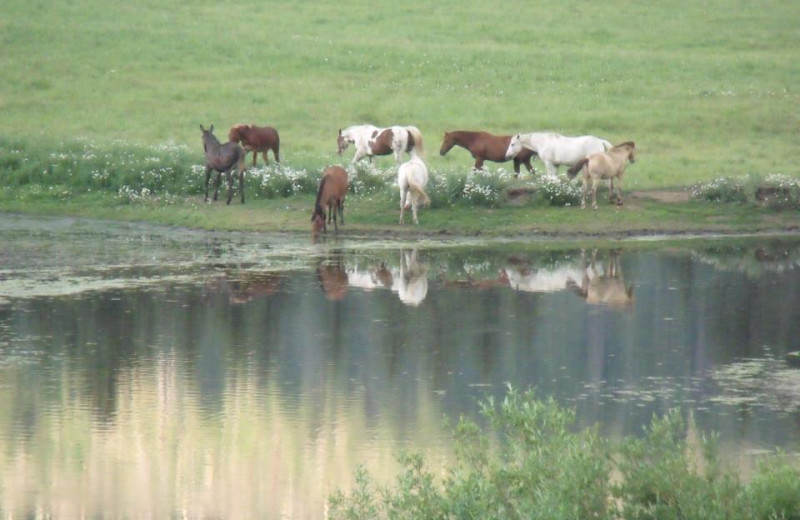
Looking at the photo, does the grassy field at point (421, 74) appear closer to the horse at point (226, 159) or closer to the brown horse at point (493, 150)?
the brown horse at point (493, 150)

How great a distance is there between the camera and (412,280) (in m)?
18.7

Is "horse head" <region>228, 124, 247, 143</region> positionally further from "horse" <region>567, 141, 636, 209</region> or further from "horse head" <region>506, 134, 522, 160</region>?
"horse" <region>567, 141, 636, 209</region>

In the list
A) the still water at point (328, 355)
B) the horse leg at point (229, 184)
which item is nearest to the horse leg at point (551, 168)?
the still water at point (328, 355)

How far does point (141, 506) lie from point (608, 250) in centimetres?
1343

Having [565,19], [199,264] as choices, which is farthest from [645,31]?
[199,264]

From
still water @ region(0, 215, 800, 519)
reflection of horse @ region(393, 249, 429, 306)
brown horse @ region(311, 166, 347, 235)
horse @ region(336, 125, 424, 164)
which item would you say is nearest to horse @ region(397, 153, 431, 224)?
brown horse @ region(311, 166, 347, 235)

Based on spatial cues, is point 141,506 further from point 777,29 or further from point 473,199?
point 777,29

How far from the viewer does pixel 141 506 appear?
9117 millimetres

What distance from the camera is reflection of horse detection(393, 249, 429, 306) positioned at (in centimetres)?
1734

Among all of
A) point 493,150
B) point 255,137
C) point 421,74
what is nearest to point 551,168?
point 493,150

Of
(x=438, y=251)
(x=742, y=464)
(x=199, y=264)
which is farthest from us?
(x=438, y=251)

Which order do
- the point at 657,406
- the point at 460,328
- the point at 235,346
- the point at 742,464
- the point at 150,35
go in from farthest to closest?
1. the point at 150,35
2. the point at 460,328
3. the point at 235,346
4. the point at 657,406
5. the point at 742,464

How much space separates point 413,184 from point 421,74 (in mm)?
18147

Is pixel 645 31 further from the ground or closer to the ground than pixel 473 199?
further from the ground
